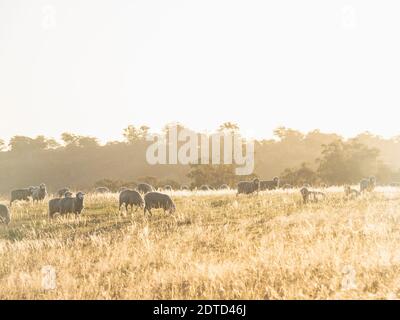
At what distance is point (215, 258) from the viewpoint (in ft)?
31.0

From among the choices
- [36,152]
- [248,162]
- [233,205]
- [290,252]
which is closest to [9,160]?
[36,152]

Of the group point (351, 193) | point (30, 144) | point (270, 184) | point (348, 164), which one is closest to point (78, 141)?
point (30, 144)

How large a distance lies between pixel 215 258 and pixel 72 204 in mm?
10567

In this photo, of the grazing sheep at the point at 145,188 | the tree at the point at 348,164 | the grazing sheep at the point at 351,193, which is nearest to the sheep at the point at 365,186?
the grazing sheep at the point at 351,193

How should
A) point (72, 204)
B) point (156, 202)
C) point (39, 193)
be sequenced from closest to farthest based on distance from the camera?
point (156, 202) → point (72, 204) → point (39, 193)

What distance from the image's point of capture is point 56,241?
484 inches

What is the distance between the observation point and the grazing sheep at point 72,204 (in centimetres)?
1831

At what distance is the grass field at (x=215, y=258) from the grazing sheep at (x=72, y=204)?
2197 mm

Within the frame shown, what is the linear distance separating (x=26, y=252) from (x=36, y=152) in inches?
4896

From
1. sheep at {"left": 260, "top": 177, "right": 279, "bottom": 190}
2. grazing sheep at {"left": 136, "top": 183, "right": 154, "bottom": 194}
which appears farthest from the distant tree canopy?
grazing sheep at {"left": 136, "top": 183, "right": 154, "bottom": 194}

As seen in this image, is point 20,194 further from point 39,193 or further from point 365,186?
point 365,186

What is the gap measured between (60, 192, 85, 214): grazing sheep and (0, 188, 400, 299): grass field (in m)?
2.20

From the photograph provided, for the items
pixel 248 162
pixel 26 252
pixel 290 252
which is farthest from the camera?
pixel 248 162
